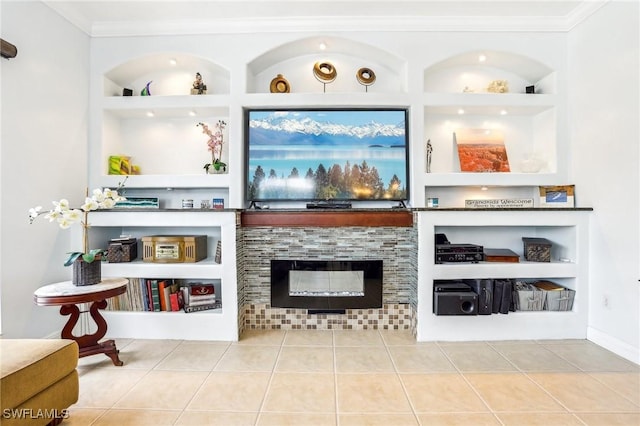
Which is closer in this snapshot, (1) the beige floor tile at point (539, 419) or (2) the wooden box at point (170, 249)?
(1) the beige floor tile at point (539, 419)

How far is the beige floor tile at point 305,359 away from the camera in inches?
90.3

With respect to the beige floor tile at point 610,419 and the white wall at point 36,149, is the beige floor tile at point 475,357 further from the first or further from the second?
the white wall at point 36,149

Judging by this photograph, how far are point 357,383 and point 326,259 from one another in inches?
45.2

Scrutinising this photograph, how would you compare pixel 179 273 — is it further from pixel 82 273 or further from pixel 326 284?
pixel 326 284

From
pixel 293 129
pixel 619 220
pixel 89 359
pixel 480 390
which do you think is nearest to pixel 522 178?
pixel 619 220

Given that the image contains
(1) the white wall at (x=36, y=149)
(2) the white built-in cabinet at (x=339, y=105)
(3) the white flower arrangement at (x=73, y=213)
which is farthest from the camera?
(2) the white built-in cabinet at (x=339, y=105)

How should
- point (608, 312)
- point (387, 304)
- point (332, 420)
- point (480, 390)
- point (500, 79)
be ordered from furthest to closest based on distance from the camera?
point (500, 79) < point (387, 304) < point (608, 312) < point (480, 390) < point (332, 420)

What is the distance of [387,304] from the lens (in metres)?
3.02

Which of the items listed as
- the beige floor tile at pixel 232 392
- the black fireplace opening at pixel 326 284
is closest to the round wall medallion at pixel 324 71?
the black fireplace opening at pixel 326 284

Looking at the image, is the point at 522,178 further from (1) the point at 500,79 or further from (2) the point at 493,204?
(1) the point at 500,79

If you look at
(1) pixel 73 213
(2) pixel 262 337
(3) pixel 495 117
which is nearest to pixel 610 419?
(2) pixel 262 337

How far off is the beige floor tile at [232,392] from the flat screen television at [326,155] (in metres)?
1.52

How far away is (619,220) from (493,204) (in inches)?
35.4

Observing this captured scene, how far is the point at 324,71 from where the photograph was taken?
10.2 ft
